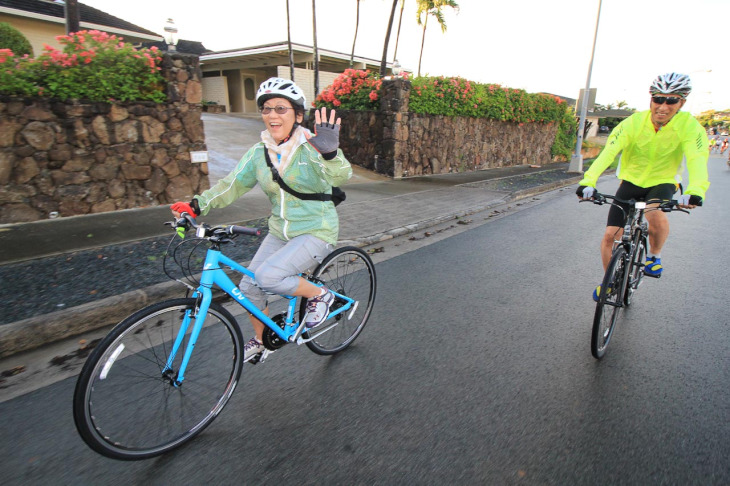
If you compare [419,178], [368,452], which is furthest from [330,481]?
[419,178]

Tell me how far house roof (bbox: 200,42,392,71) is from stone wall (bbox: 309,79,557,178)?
12237 millimetres

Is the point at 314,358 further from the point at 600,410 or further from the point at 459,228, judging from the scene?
the point at 459,228

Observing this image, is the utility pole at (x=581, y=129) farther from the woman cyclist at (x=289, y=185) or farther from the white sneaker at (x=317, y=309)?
the woman cyclist at (x=289, y=185)

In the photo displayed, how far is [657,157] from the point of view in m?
3.83

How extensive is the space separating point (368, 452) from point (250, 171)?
186 centimetres

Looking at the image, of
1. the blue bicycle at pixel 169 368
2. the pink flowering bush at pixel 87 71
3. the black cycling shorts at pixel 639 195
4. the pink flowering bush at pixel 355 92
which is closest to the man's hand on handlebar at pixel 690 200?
the black cycling shorts at pixel 639 195

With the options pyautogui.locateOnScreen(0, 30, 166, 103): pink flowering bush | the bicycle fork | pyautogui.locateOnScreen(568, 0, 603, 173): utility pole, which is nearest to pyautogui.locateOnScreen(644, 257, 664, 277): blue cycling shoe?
the bicycle fork

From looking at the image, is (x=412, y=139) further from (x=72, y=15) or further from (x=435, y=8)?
(x=435, y=8)

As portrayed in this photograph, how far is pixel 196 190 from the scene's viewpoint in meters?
8.45

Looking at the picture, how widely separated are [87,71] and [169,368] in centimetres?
670

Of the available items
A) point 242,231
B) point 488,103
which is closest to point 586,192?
→ point 242,231

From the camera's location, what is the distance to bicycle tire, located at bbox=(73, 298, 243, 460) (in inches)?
79.0

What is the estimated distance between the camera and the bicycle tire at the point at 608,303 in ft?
10.3

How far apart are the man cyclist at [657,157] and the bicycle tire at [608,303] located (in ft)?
0.40
